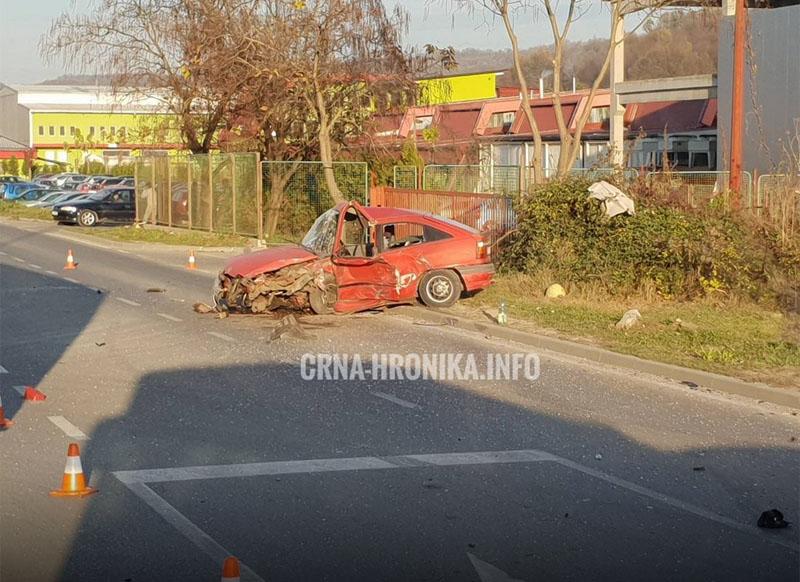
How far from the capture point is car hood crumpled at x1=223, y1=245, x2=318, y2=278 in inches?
622

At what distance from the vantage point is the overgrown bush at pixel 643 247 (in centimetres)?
1656

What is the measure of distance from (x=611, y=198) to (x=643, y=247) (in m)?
0.98

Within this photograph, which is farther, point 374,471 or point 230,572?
point 374,471

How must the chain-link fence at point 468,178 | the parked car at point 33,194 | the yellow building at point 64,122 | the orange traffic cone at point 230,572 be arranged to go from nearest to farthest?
1. the orange traffic cone at point 230,572
2. the chain-link fence at point 468,178
3. the parked car at point 33,194
4. the yellow building at point 64,122

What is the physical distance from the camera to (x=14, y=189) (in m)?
63.9

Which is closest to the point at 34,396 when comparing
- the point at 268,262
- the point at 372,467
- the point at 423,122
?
the point at 372,467

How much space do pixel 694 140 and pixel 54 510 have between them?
118ft

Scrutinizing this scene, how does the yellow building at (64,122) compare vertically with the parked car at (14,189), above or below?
above

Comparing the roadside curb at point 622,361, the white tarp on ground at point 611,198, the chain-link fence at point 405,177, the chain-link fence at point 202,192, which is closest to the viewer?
the roadside curb at point 622,361

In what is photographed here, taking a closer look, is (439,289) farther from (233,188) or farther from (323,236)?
(233,188)

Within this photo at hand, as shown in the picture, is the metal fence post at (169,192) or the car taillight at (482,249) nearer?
the car taillight at (482,249)

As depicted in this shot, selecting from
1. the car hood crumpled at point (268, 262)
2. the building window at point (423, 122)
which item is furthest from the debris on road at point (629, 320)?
the building window at point (423, 122)

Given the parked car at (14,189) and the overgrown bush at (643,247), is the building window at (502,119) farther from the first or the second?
the overgrown bush at (643,247)

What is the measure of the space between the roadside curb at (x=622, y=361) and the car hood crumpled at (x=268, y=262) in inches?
82.5
